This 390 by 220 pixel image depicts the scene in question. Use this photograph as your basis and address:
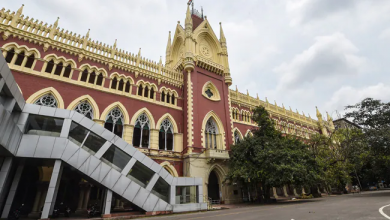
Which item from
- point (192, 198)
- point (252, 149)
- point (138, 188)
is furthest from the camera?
point (252, 149)

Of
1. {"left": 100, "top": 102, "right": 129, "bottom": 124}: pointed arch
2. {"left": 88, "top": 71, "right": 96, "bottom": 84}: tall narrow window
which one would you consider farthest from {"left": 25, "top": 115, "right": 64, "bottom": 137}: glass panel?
{"left": 88, "top": 71, "right": 96, "bottom": 84}: tall narrow window

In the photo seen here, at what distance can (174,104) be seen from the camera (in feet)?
74.8

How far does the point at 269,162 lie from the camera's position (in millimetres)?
18016

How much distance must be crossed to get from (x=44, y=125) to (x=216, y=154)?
15.0 m

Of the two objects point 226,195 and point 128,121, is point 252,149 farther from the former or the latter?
point 128,121

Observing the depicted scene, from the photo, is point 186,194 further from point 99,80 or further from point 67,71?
point 67,71

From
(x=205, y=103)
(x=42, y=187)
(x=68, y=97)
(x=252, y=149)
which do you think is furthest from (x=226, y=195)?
(x=68, y=97)

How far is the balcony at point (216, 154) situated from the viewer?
67.6 feet

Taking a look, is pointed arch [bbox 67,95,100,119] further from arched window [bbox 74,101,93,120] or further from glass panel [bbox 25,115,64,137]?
glass panel [bbox 25,115,64,137]

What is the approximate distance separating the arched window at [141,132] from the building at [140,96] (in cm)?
10

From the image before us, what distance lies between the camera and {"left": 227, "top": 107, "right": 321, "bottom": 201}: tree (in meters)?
17.5

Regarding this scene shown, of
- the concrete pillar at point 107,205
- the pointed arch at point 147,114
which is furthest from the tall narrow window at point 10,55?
the concrete pillar at point 107,205

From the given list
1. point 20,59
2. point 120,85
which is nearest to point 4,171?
point 20,59

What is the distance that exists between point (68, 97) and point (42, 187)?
7.00 m
